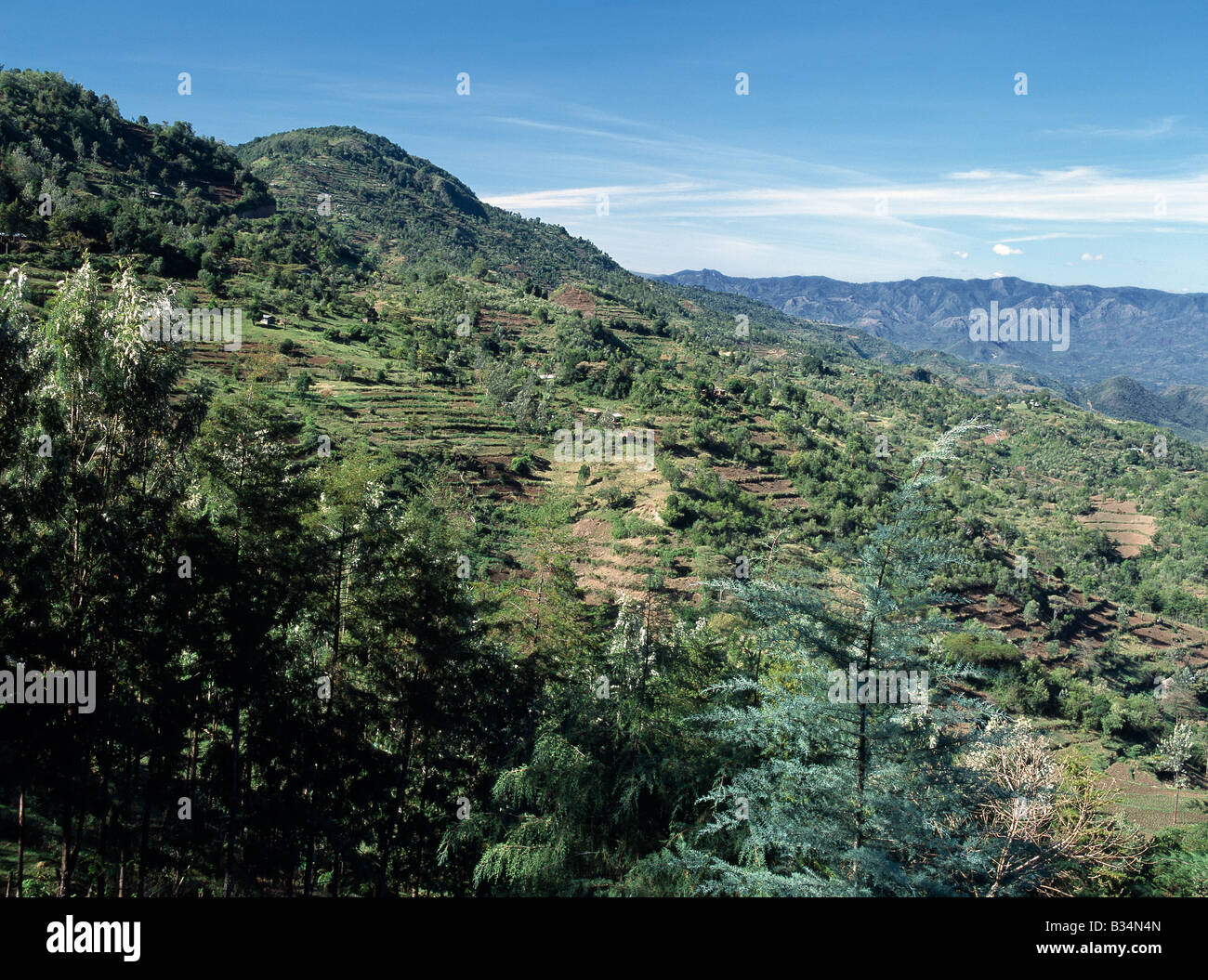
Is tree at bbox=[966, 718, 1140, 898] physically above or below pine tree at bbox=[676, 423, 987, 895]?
below

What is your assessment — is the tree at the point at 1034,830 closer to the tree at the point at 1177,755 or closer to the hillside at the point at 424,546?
the hillside at the point at 424,546

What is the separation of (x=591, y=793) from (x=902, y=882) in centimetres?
526

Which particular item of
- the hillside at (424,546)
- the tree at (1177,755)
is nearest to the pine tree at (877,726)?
the hillside at (424,546)

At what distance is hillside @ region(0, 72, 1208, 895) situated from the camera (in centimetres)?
782

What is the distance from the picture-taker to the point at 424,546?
33.3 ft

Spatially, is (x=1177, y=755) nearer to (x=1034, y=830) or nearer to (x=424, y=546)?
(x=1034, y=830)

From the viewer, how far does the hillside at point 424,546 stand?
782cm

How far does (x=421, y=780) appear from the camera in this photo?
11945mm

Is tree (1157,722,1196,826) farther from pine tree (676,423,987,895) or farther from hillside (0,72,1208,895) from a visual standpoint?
pine tree (676,423,987,895)

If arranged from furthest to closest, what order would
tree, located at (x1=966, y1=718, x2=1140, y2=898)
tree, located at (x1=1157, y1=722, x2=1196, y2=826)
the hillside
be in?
1. tree, located at (x1=1157, y1=722, x2=1196, y2=826)
2. the hillside
3. tree, located at (x1=966, y1=718, x2=1140, y2=898)

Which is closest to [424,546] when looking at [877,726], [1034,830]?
[877,726]

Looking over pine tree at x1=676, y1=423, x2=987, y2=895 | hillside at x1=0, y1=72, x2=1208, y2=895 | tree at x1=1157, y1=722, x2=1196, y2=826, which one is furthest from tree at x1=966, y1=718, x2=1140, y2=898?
tree at x1=1157, y1=722, x2=1196, y2=826
